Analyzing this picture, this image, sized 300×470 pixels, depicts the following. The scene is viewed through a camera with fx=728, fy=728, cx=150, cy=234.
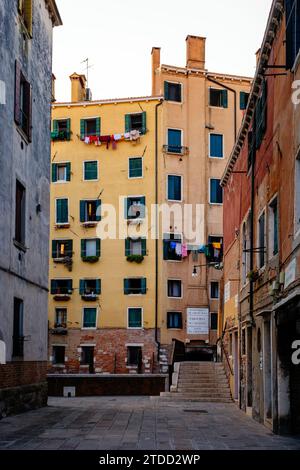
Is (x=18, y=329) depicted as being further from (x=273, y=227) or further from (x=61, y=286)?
(x=61, y=286)

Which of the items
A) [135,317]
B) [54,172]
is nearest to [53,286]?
[135,317]

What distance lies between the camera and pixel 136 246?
39.3m

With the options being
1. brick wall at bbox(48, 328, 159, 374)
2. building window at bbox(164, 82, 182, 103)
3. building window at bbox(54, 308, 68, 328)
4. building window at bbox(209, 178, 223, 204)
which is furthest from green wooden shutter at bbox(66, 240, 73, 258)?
building window at bbox(164, 82, 182, 103)

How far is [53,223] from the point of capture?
40531 mm

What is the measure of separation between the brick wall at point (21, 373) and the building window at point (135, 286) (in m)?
18.5

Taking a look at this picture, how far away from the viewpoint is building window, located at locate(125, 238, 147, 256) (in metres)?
38.9

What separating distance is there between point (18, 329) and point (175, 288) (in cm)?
2143

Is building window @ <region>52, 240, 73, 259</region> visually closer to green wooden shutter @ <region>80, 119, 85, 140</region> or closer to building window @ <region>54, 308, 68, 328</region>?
building window @ <region>54, 308, 68, 328</region>

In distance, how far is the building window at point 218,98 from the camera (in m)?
40.7

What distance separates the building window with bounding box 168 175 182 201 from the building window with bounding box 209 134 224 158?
2.44 m

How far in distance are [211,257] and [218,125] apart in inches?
294

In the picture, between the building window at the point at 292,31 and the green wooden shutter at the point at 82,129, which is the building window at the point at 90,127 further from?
the building window at the point at 292,31

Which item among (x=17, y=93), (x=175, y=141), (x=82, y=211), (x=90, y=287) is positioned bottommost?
(x=90, y=287)
